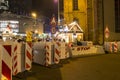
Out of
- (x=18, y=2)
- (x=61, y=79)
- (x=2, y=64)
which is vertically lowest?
(x=61, y=79)

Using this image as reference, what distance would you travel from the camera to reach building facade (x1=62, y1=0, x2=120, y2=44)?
51438mm

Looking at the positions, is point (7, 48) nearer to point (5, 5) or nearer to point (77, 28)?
point (77, 28)

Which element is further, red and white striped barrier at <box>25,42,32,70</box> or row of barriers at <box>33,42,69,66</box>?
row of barriers at <box>33,42,69,66</box>

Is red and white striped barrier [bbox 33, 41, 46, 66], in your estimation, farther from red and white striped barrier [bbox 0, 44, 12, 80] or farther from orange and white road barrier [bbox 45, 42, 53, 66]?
red and white striped barrier [bbox 0, 44, 12, 80]

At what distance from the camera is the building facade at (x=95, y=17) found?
169ft

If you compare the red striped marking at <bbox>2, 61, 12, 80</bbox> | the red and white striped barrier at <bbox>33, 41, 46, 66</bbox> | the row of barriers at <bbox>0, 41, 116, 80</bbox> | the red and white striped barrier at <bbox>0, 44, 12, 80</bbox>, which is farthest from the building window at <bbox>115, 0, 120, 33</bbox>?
the red striped marking at <bbox>2, 61, 12, 80</bbox>

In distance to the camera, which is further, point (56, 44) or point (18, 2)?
point (18, 2)

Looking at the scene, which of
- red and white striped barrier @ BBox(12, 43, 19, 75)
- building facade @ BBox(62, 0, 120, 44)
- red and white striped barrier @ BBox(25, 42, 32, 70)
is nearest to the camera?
red and white striped barrier @ BBox(12, 43, 19, 75)

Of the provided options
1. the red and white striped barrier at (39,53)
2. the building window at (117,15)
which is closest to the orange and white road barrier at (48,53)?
the red and white striped barrier at (39,53)

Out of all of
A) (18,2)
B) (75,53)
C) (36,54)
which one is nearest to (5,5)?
(18,2)

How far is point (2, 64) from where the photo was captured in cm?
1034

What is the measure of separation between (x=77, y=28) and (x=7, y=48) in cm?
4089

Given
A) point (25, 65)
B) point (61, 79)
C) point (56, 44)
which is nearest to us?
point (61, 79)

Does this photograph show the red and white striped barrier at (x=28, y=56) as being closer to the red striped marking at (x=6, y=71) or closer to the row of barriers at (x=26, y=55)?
the row of barriers at (x=26, y=55)
